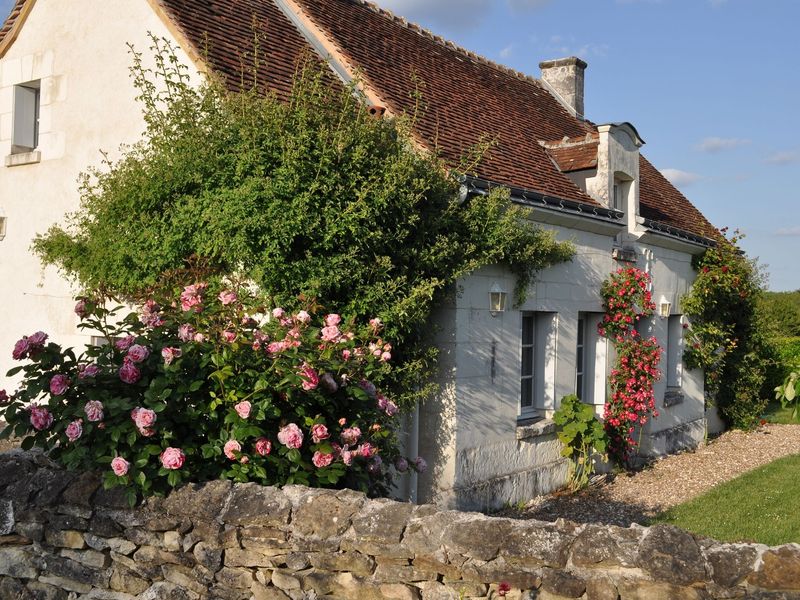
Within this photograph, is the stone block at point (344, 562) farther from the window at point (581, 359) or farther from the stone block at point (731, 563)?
the window at point (581, 359)

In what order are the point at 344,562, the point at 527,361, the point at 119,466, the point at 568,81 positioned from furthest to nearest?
the point at 568,81
the point at 527,361
the point at 119,466
the point at 344,562

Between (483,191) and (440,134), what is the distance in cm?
137

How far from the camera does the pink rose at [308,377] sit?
4805 mm

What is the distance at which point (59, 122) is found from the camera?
9.70 meters

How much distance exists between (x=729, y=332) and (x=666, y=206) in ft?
8.44

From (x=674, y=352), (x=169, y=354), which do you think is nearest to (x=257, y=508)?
(x=169, y=354)

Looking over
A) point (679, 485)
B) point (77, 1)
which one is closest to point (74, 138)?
point (77, 1)

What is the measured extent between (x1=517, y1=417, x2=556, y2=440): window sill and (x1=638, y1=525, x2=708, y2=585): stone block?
5511mm

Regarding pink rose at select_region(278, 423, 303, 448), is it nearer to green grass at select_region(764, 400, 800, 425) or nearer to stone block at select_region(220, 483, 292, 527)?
stone block at select_region(220, 483, 292, 527)

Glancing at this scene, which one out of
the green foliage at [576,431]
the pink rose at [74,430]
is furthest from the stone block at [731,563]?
the green foliage at [576,431]

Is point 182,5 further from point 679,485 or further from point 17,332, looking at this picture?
point 679,485

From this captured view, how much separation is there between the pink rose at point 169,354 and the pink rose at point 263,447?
71 centimetres

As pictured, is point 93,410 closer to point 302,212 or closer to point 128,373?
point 128,373

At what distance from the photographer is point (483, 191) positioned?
8320 millimetres
